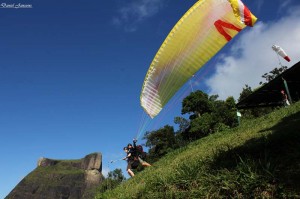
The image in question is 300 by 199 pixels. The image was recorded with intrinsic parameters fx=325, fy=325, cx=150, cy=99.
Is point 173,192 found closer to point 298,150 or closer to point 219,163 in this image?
point 219,163

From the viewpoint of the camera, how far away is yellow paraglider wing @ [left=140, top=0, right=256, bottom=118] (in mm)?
10344

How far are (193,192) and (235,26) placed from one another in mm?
5638

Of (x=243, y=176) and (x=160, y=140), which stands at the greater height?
(x=160, y=140)

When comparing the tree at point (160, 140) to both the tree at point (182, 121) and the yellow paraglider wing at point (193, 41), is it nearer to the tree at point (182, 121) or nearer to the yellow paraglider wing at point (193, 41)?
the tree at point (182, 121)

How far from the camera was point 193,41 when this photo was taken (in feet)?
36.2

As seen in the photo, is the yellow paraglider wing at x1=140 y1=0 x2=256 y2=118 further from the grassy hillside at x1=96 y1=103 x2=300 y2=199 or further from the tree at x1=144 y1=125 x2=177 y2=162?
the tree at x1=144 y1=125 x2=177 y2=162

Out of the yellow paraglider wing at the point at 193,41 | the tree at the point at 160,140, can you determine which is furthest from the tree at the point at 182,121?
the yellow paraglider wing at the point at 193,41

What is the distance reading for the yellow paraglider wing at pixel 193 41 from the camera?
10344 millimetres

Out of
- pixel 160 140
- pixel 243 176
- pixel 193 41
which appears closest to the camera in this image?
pixel 243 176

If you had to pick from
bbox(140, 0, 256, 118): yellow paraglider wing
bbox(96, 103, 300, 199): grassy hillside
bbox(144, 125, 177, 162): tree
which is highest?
bbox(144, 125, 177, 162): tree

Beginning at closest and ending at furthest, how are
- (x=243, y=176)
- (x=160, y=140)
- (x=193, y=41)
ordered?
(x=243, y=176) → (x=193, y=41) → (x=160, y=140)

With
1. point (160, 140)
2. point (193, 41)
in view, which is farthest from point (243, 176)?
point (160, 140)

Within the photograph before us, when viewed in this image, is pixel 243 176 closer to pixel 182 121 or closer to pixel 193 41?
pixel 193 41

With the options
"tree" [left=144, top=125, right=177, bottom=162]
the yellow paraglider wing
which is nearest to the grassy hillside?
the yellow paraglider wing
